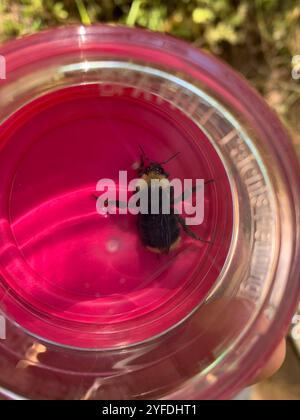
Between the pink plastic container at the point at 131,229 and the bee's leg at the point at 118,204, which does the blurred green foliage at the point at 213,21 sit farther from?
the bee's leg at the point at 118,204

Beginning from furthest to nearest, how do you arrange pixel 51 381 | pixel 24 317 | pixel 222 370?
pixel 24 317 → pixel 51 381 → pixel 222 370

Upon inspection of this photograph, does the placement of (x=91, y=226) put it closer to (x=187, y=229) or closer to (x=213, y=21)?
(x=187, y=229)

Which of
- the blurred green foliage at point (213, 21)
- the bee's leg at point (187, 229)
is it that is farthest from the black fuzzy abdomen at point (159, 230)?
the blurred green foliage at point (213, 21)

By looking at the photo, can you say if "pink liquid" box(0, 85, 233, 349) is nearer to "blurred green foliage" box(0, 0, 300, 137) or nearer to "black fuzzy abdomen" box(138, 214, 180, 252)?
"black fuzzy abdomen" box(138, 214, 180, 252)

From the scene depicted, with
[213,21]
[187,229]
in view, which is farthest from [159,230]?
[213,21]

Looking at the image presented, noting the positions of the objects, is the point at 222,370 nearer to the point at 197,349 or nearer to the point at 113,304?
the point at 197,349
